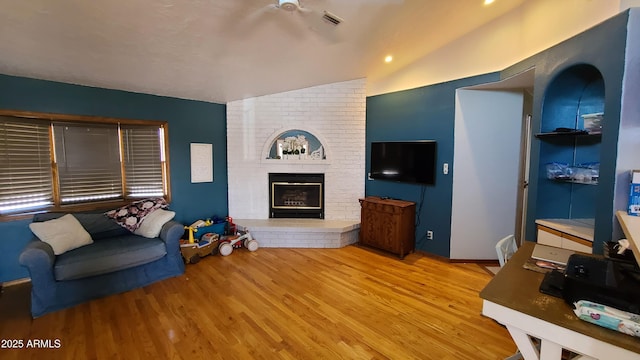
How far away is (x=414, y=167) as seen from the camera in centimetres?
396

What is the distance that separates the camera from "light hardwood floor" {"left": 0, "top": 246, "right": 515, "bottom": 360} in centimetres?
209

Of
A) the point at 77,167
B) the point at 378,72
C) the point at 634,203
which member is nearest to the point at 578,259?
the point at 634,203

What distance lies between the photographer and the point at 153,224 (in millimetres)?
3336

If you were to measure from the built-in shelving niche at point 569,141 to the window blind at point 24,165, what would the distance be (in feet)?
16.8

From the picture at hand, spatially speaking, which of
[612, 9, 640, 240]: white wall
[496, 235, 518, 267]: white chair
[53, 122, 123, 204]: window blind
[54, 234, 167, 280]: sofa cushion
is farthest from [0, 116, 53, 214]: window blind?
[612, 9, 640, 240]: white wall

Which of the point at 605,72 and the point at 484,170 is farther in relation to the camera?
the point at 484,170

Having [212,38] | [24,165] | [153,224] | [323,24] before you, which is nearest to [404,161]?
[323,24]

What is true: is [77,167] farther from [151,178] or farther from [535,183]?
[535,183]

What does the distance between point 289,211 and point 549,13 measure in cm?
394

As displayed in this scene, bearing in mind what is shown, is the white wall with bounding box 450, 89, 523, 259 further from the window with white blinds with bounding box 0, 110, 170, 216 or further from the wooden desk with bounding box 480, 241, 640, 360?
the window with white blinds with bounding box 0, 110, 170, 216

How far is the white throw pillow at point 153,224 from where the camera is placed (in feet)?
10.9

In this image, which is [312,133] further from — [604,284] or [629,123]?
[604,284]

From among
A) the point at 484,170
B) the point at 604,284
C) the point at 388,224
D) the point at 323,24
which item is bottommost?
the point at 388,224

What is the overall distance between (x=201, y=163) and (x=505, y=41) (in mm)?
4302
